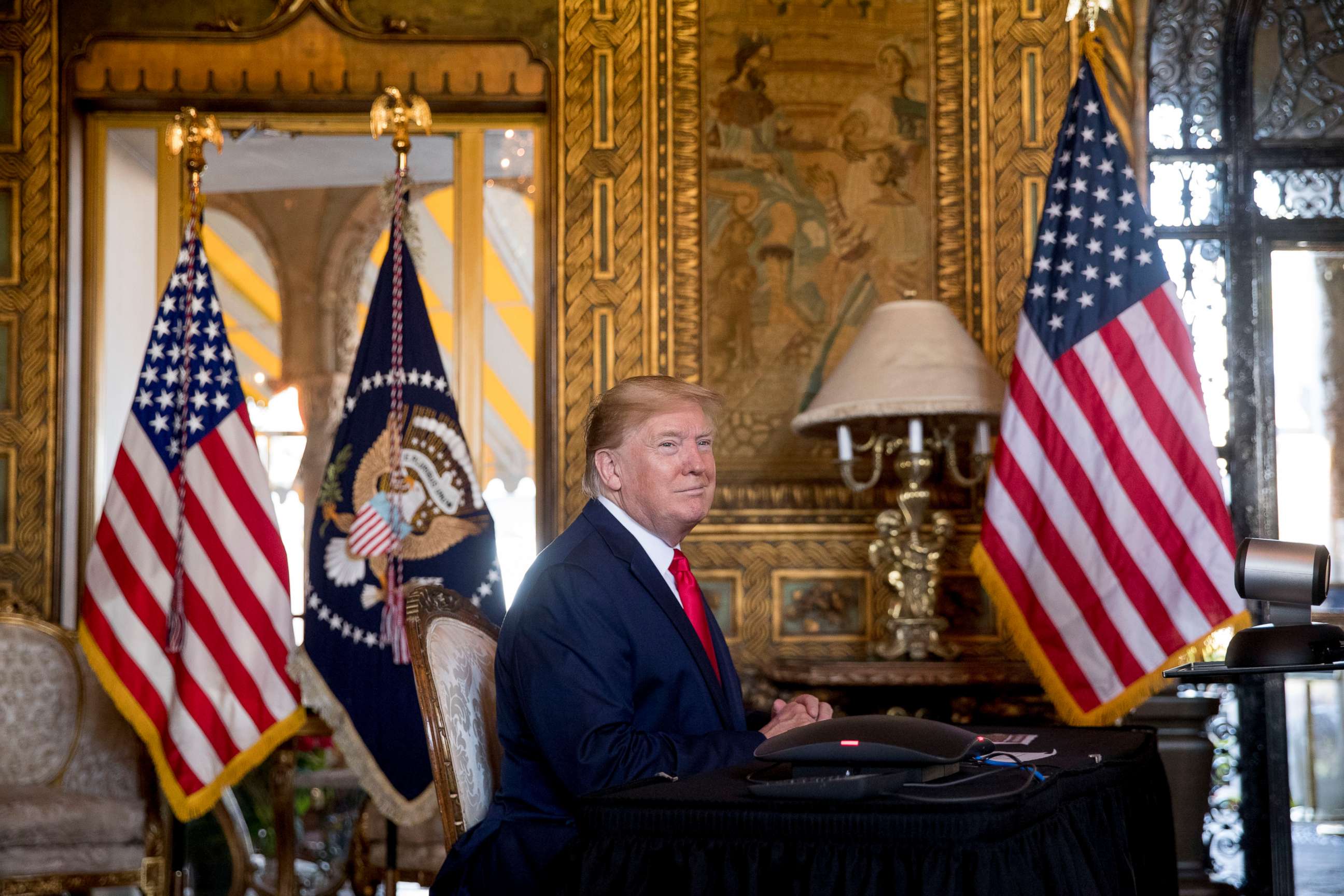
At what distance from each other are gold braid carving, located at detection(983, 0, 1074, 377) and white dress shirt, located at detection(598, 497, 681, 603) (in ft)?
8.52

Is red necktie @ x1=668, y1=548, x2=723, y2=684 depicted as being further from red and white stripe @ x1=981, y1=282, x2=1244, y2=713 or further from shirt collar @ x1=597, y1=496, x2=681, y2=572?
red and white stripe @ x1=981, y1=282, x2=1244, y2=713

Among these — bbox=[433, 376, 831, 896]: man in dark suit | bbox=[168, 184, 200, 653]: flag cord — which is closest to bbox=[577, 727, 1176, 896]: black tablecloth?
bbox=[433, 376, 831, 896]: man in dark suit

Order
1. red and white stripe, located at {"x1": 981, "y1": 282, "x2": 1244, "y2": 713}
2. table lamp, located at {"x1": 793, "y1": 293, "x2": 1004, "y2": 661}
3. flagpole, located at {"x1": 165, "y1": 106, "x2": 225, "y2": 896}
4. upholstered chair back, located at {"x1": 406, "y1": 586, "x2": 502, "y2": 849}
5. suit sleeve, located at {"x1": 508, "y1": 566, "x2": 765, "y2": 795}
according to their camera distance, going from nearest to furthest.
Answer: suit sleeve, located at {"x1": 508, "y1": 566, "x2": 765, "y2": 795}, upholstered chair back, located at {"x1": 406, "y1": 586, "x2": 502, "y2": 849}, red and white stripe, located at {"x1": 981, "y1": 282, "x2": 1244, "y2": 713}, table lamp, located at {"x1": 793, "y1": 293, "x2": 1004, "y2": 661}, flagpole, located at {"x1": 165, "y1": 106, "x2": 225, "y2": 896}

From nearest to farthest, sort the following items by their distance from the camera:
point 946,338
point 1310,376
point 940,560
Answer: point 946,338, point 940,560, point 1310,376

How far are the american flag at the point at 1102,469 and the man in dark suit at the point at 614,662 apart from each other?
5.61ft

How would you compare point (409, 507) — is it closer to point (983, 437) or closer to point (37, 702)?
point (37, 702)

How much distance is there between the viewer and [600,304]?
15.9 feet

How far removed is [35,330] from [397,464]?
156 cm

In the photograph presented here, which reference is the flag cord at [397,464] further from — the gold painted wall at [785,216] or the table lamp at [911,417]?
the table lamp at [911,417]

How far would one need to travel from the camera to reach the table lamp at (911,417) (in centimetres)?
420

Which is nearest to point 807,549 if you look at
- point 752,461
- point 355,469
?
point 752,461

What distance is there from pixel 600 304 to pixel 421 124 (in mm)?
909

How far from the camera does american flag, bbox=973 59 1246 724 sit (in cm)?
389

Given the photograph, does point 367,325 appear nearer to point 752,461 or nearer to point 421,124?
point 421,124
